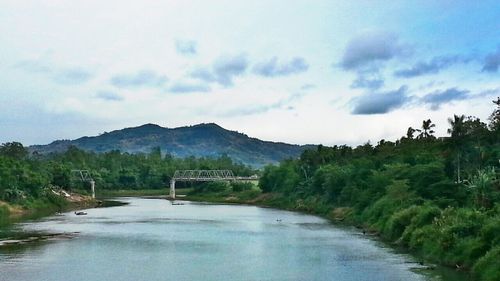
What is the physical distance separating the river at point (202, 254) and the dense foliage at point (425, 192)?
3185 mm

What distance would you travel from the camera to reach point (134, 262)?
4709 centimetres

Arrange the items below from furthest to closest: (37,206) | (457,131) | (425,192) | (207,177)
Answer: (207,177), (37,206), (457,131), (425,192)

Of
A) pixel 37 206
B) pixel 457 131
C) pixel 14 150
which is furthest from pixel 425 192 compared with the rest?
pixel 14 150

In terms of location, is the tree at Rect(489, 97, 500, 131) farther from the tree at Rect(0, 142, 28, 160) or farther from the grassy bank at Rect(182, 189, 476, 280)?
the tree at Rect(0, 142, 28, 160)

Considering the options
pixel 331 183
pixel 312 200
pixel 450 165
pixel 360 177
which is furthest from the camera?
pixel 312 200

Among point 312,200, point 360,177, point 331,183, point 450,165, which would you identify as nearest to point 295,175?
point 312,200

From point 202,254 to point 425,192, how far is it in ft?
84.2

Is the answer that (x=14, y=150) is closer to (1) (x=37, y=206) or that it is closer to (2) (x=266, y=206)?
(1) (x=37, y=206)

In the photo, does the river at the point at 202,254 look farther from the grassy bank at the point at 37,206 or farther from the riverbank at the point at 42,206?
the riverbank at the point at 42,206

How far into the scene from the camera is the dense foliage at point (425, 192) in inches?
1702

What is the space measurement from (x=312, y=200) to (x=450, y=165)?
124ft

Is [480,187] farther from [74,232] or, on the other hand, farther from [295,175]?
[295,175]

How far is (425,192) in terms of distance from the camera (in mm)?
63469

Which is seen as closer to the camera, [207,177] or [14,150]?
[14,150]
